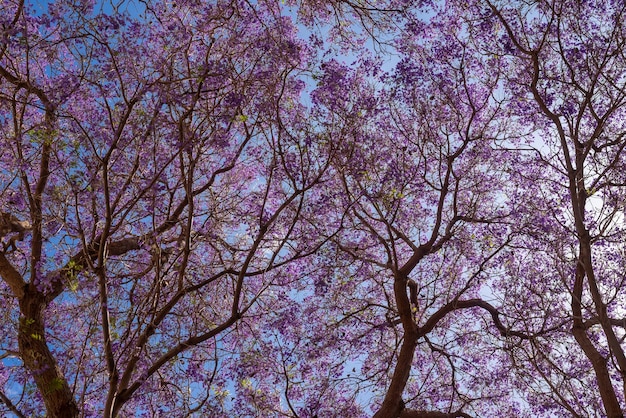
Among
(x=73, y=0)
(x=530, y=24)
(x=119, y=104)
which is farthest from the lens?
(x=530, y=24)

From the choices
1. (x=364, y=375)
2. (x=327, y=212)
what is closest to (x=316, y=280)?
(x=327, y=212)

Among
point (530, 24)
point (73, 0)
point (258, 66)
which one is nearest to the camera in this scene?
point (73, 0)

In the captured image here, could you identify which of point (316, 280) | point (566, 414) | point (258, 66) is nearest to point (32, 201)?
point (258, 66)

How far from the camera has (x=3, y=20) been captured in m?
5.93

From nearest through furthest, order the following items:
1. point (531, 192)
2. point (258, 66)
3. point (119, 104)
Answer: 1. point (119, 104)
2. point (258, 66)
3. point (531, 192)

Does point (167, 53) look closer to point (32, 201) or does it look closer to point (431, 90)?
point (32, 201)

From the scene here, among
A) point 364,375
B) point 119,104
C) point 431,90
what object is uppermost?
point 431,90

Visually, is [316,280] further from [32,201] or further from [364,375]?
[32,201]

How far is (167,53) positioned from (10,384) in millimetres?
4993

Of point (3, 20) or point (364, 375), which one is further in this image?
point (364, 375)

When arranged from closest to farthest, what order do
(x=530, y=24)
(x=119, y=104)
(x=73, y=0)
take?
(x=73, y=0)
(x=119, y=104)
(x=530, y=24)

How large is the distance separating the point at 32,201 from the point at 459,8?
20.5 feet

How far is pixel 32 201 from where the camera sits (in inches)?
260

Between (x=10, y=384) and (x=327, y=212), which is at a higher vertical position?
(x=327, y=212)
